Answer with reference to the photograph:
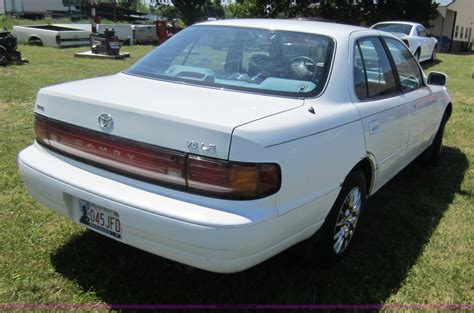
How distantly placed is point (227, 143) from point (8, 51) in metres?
12.6

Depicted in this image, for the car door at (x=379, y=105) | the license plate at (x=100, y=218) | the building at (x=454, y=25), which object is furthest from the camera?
the building at (x=454, y=25)

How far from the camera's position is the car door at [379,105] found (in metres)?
3.43

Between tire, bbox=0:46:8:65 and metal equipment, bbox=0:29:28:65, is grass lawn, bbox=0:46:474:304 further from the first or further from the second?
metal equipment, bbox=0:29:28:65

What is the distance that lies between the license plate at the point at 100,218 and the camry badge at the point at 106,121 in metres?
0.43

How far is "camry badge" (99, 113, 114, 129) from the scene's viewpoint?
2719mm

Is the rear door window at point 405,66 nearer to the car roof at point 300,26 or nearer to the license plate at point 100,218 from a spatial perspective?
the car roof at point 300,26

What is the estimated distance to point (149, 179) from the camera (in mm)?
2600

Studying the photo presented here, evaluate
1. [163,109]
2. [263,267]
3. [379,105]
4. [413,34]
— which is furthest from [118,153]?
[413,34]

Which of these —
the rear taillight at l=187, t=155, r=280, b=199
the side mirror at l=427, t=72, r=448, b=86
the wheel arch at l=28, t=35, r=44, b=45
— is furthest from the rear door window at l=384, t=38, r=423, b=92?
the wheel arch at l=28, t=35, r=44, b=45

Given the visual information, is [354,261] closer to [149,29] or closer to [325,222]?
[325,222]

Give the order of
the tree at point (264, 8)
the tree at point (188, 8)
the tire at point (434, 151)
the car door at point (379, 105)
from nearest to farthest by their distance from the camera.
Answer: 1. the car door at point (379, 105)
2. the tire at point (434, 151)
3. the tree at point (264, 8)
4. the tree at point (188, 8)

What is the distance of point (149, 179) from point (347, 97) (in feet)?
4.68

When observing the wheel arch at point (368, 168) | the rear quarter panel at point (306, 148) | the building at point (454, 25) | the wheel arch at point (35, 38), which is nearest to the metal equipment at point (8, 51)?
Answer: the wheel arch at point (35, 38)

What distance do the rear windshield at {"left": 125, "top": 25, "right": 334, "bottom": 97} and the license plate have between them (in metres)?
1.04
